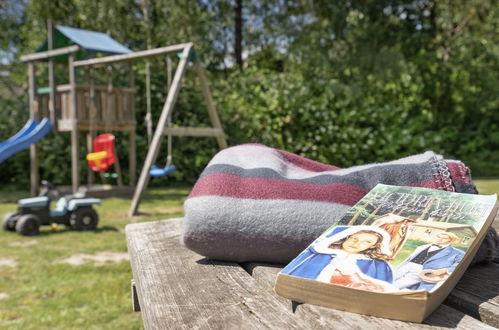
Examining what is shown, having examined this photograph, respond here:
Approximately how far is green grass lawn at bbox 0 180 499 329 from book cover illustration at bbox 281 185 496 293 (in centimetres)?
142

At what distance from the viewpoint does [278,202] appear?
81 cm

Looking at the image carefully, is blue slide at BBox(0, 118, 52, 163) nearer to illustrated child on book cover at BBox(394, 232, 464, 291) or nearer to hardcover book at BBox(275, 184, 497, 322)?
hardcover book at BBox(275, 184, 497, 322)

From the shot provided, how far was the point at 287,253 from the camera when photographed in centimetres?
81

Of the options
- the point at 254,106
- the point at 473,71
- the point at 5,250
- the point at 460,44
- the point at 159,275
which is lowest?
the point at 5,250

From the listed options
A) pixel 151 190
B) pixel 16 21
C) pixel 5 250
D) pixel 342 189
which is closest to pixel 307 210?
pixel 342 189

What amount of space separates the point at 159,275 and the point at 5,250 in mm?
2835

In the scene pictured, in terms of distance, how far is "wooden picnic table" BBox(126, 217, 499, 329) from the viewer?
55cm

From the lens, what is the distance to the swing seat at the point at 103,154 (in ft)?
16.9

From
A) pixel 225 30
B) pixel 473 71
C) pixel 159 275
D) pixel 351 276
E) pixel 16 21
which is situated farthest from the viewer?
pixel 16 21

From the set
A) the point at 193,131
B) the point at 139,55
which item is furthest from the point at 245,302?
the point at 139,55

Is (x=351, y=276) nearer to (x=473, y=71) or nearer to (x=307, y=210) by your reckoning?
(x=307, y=210)

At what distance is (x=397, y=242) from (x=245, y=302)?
0.22m

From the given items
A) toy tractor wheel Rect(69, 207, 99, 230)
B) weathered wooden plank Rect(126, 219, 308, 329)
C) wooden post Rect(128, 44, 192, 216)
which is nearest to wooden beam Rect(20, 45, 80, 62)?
wooden post Rect(128, 44, 192, 216)

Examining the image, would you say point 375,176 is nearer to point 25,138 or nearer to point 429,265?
point 429,265
